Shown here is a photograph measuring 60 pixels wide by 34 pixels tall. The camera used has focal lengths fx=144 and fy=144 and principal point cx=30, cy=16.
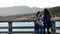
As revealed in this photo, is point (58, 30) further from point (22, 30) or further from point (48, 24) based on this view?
point (22, 30)

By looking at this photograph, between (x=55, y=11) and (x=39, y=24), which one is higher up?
(x=55, y=11)

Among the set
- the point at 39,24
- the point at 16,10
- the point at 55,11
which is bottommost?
the point at 39,24

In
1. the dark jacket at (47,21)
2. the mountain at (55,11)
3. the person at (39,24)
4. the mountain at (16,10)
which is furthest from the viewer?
the mountain at (16,10)

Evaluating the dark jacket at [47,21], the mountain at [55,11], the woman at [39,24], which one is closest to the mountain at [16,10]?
the mountain at [55,11]

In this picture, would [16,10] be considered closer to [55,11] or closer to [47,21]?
[55,11]

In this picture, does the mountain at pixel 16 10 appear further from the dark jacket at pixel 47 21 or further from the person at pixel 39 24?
the dark jacket at pixel 47 21

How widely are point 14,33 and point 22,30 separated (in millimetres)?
389

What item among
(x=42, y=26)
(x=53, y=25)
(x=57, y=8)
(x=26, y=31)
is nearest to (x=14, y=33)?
(x=26, y=31)

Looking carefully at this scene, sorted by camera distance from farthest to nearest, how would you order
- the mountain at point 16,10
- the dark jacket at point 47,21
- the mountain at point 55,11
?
the mountain at point 16,10
the mountain at point 55,11
the dark jacket at point 47,21

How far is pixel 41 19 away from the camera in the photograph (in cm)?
402

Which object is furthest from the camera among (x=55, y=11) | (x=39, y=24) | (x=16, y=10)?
(x=16, y=10)

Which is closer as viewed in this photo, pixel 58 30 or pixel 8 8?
pixel 58 30

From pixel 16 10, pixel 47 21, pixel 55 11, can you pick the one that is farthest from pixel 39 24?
pixel 16 10

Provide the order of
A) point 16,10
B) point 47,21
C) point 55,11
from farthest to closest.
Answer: point 16,10 → point 55,11 → point 47,21
